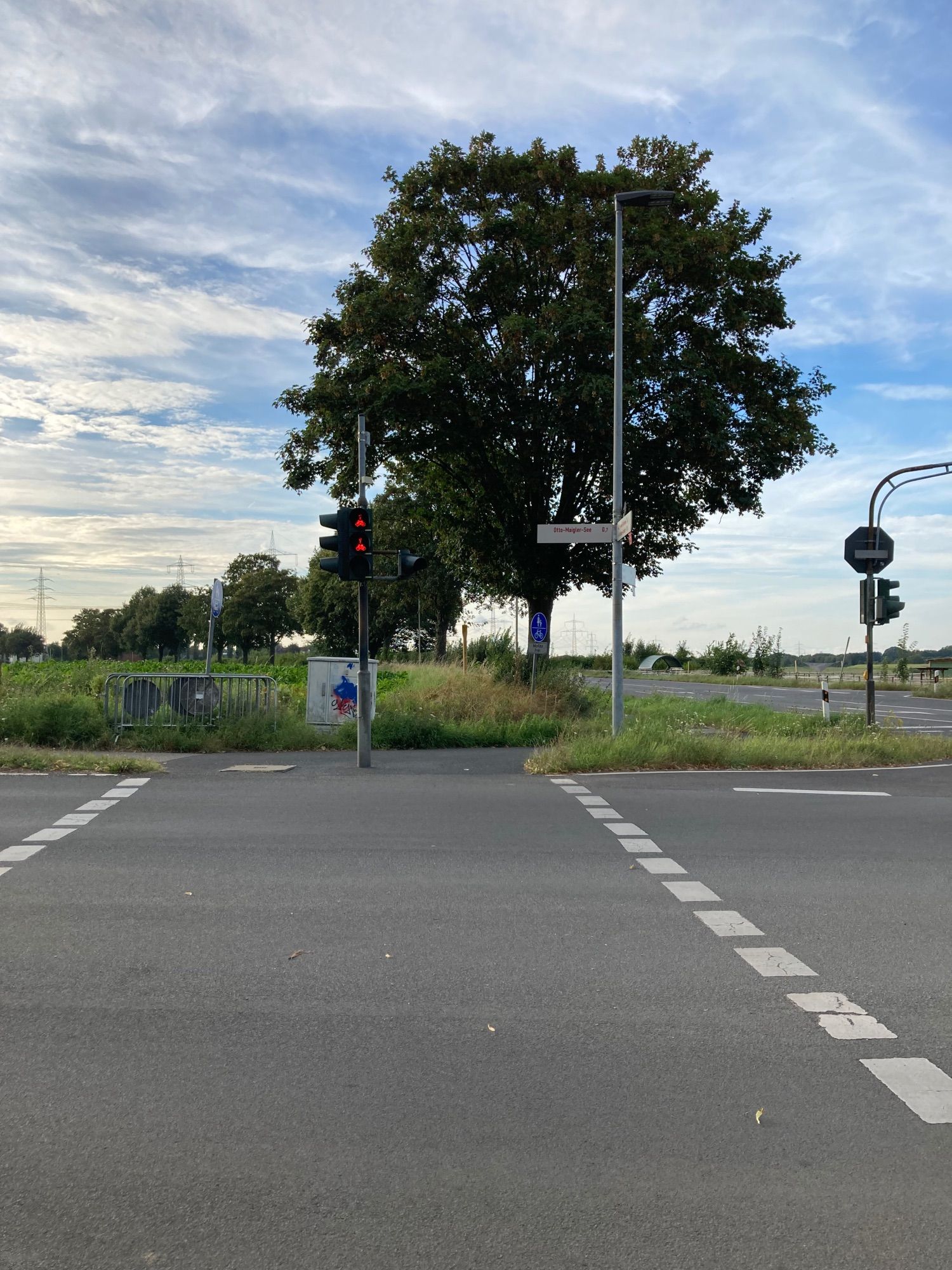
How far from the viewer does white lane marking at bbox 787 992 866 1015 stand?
16.0 feet

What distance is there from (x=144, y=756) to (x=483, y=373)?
407 inches

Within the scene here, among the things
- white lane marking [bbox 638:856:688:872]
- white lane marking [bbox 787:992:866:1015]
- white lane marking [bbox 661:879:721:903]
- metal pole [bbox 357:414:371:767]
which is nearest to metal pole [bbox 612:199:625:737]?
metal pole [bbox 357:414:371:767]

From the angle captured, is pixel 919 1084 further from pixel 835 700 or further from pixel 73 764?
pixel 835 700

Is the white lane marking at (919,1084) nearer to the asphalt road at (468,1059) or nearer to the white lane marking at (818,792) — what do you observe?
the asphalt road at (468,1059)

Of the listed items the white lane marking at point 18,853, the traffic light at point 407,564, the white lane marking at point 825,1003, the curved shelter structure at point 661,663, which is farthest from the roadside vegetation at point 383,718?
the curved shelter structure at point 661,663

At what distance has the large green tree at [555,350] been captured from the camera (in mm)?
22719

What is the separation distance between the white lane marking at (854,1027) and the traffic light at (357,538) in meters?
11.1

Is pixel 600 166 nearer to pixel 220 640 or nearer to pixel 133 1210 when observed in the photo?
pixel 133 1210

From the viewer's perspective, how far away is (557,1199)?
10.6 feet

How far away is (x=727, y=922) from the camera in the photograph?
6.46 m

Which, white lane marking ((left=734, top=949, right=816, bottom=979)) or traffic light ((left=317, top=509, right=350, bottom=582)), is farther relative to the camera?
traffic light ((left=317, top=509, right=350, bottom=582))

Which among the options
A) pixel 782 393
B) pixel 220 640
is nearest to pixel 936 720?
pixel 782 393

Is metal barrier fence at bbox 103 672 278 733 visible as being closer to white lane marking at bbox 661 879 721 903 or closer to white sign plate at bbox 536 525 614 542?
white sign plate at bbox 536 525 614 542

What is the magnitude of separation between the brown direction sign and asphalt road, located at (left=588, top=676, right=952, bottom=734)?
111 inches
